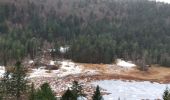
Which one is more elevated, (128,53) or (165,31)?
(165,31)

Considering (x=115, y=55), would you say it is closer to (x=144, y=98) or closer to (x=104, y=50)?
(x=104, y=50)

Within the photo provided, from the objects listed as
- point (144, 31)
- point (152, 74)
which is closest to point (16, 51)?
point (152, 74)

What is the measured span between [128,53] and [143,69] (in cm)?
2649

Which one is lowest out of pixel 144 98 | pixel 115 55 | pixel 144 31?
pixel 144 98

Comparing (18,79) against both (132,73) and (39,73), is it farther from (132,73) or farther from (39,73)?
(132,73)

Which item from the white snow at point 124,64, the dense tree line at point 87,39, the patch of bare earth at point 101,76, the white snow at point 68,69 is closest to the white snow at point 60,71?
the white snow at point 68,69

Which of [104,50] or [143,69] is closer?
[143,69]

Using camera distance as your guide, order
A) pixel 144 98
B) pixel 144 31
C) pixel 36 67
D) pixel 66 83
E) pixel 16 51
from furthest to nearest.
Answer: pixel 144 31 < pixel 16 51 < pixel 36 67 < pixel 66 83 < pixel 144 98

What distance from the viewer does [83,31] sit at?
606ft

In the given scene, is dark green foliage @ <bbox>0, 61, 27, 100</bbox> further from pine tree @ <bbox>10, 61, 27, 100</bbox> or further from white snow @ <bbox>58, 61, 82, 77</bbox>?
white snow @ <bbox>58, 61, 82, 77</bbox>

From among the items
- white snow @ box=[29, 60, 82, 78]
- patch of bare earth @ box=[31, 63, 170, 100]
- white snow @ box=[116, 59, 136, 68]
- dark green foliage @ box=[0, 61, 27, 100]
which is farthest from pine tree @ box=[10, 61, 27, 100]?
white snow @ box=[116, 59, 136, 68]

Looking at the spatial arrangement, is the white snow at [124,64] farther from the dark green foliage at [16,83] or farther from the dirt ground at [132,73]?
the dark green foliage at [16,83]

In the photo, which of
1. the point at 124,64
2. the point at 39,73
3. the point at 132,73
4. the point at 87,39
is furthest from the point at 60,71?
the point at 87,39

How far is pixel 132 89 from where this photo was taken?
3482 inches
